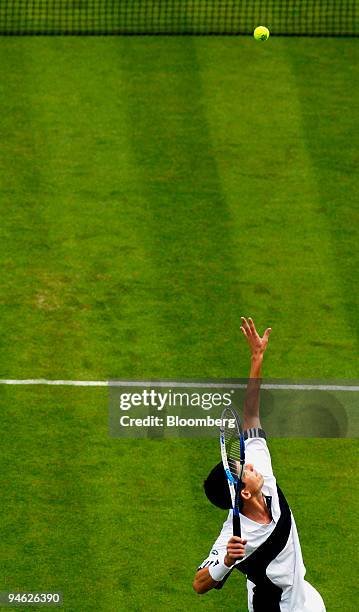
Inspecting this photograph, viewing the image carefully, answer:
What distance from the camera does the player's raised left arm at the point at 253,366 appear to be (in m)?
11.7

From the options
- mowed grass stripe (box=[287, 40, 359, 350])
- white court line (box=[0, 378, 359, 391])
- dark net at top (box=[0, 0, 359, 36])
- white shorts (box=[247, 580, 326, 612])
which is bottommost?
white shorts (box=[247, 580, 326, 612])

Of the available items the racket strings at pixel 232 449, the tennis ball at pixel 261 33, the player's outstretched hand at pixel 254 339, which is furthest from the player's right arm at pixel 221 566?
the tennis ball at pixel 261 33

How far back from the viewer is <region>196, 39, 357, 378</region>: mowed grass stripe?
1744 cm

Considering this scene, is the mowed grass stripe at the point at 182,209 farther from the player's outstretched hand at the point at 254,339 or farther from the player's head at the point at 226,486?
the player's head at the point at 226,486

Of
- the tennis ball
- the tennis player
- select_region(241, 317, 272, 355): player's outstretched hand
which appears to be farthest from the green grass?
select_region(241, 317, 272, 355): player's outstretched hand

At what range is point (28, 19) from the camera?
23.4 metres

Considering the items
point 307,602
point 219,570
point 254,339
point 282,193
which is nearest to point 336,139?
point 282,193

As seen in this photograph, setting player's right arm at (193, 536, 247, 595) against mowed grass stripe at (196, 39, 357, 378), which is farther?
mowed grass stripe at (196, 39, 357, 378)

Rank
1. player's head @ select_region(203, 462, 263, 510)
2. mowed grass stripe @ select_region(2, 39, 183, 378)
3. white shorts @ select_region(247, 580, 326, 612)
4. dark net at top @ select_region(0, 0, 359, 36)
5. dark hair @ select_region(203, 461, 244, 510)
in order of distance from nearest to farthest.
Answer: player's head @ select_region(203, 462, 263, 510), dark hair @ select_region(203, 461, 244, 510), white shorts @ select_region(247, 580, 326, 612), mowed grass stripe @ select_region(2, 39, 183, 378), dark net at top @ select_region(0, 0, 359, 36)

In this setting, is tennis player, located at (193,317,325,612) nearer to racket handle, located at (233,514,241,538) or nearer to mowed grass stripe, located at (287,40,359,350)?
racket handle, located at (233,514,241,538)

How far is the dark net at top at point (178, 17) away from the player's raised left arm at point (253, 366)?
12.6 m

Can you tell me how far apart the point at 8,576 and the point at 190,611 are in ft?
6.34

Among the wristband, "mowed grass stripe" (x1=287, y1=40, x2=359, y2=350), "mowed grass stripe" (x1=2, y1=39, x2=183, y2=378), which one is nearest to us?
the wristband

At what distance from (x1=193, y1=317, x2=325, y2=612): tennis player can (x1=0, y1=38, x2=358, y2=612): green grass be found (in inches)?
84.6
